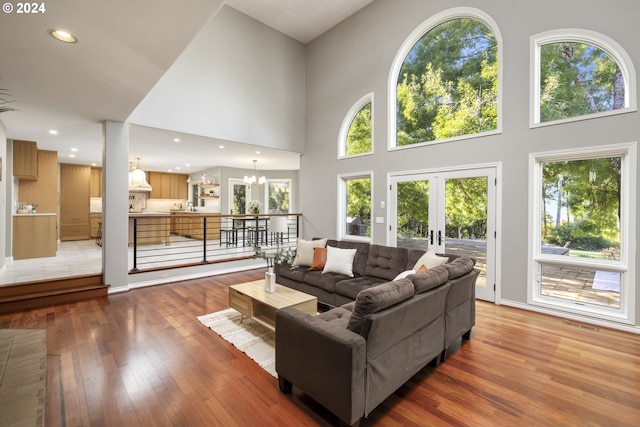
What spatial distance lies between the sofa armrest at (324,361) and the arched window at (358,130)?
14.2 feet

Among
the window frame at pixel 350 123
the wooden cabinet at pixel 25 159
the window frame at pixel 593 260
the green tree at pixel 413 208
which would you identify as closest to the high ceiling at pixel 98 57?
the wooden cabinet at pixel 25 159

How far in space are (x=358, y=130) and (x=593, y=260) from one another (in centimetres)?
435

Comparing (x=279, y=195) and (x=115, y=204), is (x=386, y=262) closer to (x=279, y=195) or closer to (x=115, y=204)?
(x=115, y=204)

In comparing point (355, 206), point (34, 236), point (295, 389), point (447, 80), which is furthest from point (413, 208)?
point (34, 236)

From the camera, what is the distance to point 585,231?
3.57 metres

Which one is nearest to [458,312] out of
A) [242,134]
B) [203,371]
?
[203,371]

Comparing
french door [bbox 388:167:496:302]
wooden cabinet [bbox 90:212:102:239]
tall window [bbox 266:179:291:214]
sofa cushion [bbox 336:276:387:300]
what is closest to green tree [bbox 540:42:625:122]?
french door [bbox 388:167:496:302]

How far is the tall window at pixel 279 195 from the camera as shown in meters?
10.9

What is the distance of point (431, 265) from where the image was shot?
3057 millimetres

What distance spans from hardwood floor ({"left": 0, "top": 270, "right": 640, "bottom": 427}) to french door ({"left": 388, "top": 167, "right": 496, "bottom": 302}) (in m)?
1.17

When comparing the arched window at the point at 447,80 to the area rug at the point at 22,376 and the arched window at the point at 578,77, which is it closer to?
the arched window at the point at 578,77

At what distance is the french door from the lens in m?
4.21

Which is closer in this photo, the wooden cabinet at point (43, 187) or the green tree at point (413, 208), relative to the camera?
the green tree at point (413, 208)

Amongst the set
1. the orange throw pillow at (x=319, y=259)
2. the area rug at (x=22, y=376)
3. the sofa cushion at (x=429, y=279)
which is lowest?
the area rug at (x=22, y=376)
